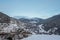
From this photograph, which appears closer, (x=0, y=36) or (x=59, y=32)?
(x=0, y=36)

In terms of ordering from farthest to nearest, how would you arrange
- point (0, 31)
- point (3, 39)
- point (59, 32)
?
point (59, 32) → point (0, 31) → point (3, 39)

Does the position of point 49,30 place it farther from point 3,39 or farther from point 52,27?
point 3,39

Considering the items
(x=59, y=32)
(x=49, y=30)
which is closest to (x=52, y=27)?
(x=49, y=30)

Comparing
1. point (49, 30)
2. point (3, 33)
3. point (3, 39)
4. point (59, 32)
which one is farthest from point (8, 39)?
point (49, 30)

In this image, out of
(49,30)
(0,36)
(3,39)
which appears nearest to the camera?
(3,39)

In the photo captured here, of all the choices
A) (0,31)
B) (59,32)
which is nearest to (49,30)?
(59,32)

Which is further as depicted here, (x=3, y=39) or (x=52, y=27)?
(x=52, y=27)

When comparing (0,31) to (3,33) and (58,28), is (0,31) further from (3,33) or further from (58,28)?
(58,28)

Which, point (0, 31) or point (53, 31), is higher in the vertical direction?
point (0, 31)

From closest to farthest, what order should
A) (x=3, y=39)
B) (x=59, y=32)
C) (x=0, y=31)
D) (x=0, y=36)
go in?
(x=3, y=39), (x=0, y=36), (x=0, y=31), (x=59, y=32)

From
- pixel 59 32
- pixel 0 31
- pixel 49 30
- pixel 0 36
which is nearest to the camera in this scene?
pixel 0 36
